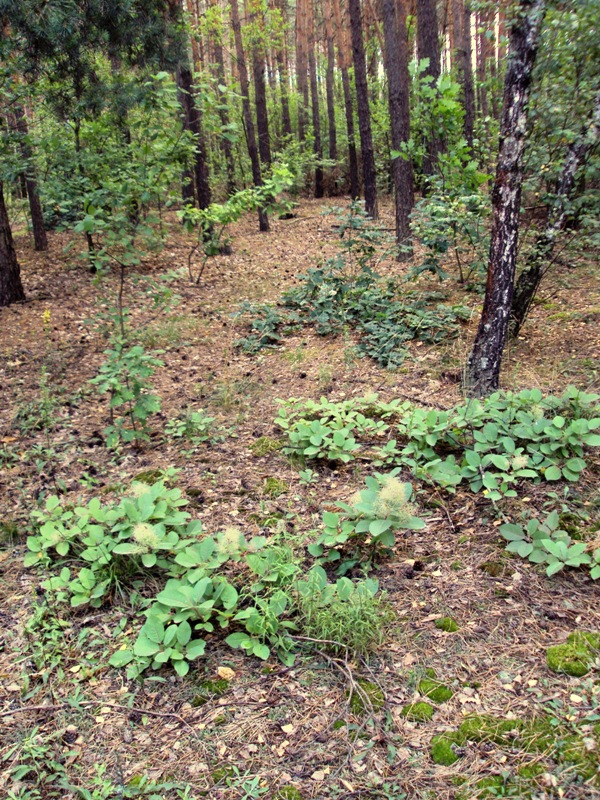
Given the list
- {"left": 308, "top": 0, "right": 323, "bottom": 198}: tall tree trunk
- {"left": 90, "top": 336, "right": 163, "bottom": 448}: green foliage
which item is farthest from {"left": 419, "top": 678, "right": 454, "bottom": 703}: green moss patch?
{"left": 308, "top": 0, "right": 323, "bottom": 198}: tall tree trunk

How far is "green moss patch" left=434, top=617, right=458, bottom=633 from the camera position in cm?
244

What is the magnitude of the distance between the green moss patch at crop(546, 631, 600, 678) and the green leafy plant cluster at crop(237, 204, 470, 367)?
3.43 m

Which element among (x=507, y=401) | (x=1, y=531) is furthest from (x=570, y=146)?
(x=1, y=531)

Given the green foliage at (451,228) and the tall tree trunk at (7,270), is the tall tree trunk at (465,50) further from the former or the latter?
the tall tree trunk at (7,270)

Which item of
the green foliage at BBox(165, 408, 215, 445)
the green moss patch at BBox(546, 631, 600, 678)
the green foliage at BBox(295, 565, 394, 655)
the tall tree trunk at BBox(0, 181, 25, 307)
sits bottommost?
the green moss patch at BBox(546, 631, 600, 678)

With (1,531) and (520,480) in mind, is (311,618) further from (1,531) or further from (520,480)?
(1,531)

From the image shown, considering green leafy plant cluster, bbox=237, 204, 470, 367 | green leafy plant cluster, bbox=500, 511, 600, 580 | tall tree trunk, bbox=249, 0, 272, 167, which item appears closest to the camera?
green leafy plant cluster, bbox=500, 511, 600, 580

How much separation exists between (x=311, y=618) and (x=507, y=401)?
2094 mm

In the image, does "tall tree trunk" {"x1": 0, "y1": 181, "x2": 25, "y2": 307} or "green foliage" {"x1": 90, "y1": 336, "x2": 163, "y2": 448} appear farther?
"tall tree trunk" {"x1": 0, "y1": 181, "x2": 25, "y2": 307}

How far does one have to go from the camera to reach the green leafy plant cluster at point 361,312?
5883mm

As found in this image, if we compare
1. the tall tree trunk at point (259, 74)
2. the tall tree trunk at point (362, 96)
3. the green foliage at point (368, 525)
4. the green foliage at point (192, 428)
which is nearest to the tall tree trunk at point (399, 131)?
the tall tree trunk at point (362, 96)

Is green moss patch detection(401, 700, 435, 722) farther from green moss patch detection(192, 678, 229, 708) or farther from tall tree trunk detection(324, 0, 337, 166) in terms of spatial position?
tall tree trunk detection(324, 0, 337, 166)

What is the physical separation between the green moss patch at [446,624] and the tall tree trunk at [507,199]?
2.34 meters

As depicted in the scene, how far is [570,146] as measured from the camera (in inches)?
186
